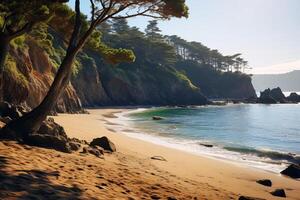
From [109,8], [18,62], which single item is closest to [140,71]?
[18,62]

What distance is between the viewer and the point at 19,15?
47.1 feet

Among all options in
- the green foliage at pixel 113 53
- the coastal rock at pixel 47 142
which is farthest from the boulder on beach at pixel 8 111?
the coastal rock at pixel 47 142

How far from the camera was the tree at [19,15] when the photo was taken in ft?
44.4

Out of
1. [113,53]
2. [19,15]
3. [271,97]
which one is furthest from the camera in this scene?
[271,97]

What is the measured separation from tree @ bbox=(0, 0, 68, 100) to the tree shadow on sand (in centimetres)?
719

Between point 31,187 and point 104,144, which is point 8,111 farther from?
point 31,187

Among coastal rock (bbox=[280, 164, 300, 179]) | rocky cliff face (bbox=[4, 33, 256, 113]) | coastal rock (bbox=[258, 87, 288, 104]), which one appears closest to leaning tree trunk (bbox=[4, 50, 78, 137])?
coastal rock (bbox=[280, 164, 300, 179])

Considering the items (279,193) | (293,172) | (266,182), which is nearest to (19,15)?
(279,193)

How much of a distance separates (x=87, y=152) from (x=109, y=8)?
6047mm

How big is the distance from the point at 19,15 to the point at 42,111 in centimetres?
406

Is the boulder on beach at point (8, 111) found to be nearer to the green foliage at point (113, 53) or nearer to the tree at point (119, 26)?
the green foliage at point (113, 53)

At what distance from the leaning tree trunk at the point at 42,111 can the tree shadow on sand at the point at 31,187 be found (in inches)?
187

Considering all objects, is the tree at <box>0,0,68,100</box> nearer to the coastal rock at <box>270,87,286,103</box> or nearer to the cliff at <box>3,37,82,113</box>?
the cliff at <box>3,37,82,113</box>

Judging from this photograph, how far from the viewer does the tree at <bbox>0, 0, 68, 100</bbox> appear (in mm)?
13532
